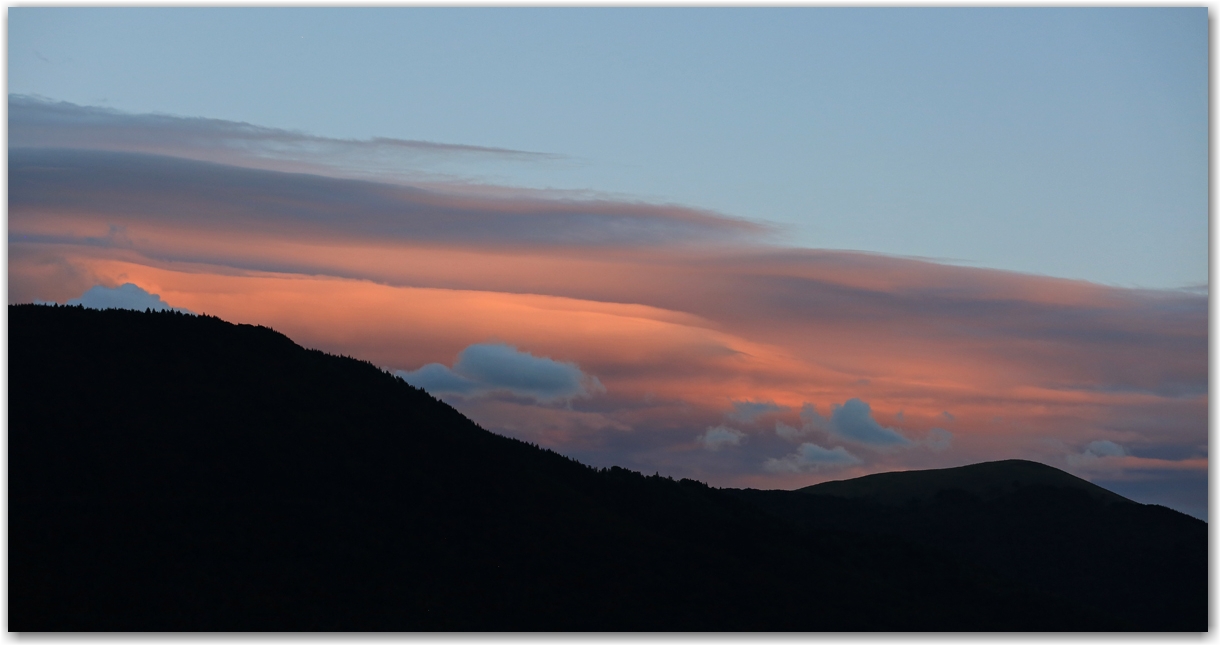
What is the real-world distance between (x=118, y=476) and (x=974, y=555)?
2493 inches

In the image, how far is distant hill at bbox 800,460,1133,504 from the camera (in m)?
93.2

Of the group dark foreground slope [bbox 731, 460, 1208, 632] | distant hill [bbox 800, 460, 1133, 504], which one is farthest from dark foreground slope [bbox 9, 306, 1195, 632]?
distant hill [bbox 800, 460, 1133, 504]

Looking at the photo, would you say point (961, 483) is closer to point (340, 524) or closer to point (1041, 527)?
point (1041, 527)

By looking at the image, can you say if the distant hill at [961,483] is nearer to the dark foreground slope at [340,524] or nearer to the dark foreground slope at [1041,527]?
the dark foreground slope at [1041,527]

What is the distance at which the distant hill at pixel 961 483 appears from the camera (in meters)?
93.2

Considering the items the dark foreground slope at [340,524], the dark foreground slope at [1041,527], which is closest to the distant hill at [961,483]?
the dark foreground slope at [1041,527]

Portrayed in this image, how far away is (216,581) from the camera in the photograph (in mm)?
34938

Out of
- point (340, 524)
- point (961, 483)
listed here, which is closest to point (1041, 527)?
point (961, 483)

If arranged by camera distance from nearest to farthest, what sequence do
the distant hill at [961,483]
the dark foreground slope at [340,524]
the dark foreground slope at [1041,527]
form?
1. the dark foreground slope at [340,524]
2. the dark foreground slope at [1041,527]
3. the distant hill at [961,483]

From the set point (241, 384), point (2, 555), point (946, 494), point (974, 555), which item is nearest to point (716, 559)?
point (241, 384)

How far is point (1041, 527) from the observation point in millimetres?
84562

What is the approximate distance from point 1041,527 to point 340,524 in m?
64.2

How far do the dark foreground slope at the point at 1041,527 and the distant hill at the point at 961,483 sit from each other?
0.10 metres

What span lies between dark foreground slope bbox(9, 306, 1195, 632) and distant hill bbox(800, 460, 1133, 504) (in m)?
34.9
